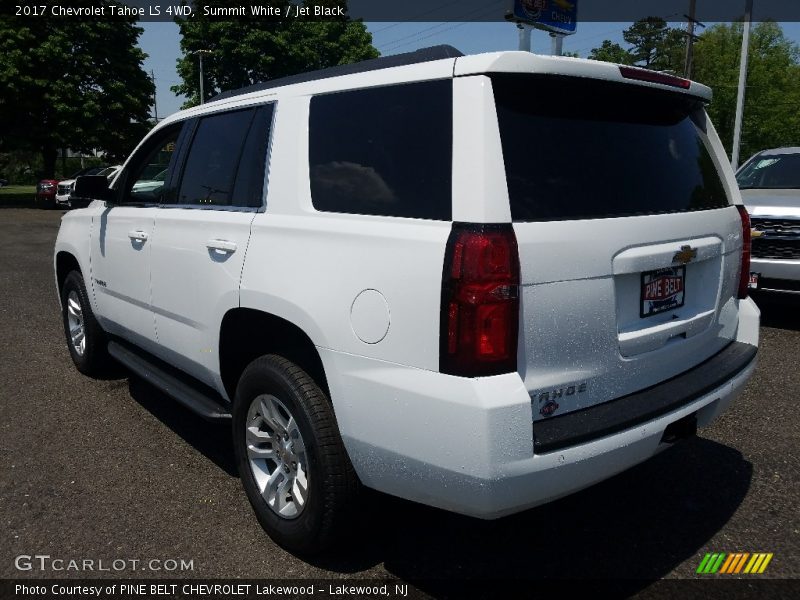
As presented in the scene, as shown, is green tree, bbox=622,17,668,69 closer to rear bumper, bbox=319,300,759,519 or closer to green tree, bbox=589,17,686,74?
green tree, bbox=589,17,686,74

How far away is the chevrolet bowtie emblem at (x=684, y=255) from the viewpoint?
8.76 ft

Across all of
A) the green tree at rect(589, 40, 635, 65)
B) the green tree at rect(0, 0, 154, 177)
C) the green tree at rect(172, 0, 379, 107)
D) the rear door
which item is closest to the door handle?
the rear door

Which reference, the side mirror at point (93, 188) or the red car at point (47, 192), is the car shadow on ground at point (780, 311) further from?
the red car at point (47, 192)

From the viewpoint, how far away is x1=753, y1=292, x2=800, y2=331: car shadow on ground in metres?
6.67

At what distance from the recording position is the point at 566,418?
7.76 feet

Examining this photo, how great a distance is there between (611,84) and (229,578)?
8.01 ft

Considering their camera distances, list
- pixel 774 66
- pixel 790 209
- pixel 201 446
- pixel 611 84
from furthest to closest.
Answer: pixel 774 66, pixel 790 209, pixel 201 446, pixel 611 84

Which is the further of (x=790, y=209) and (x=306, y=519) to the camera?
(x=790, y=209)

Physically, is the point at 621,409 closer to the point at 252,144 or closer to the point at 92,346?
the point at 252,144

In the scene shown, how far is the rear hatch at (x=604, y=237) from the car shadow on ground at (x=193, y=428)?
6.51 ft

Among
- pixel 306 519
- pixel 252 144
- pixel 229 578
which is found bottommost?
pixel 229 578

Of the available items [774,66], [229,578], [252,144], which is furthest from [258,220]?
[774,66]

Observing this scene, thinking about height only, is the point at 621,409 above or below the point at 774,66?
below

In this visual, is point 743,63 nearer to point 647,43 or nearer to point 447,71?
point 447,71
